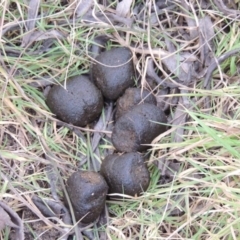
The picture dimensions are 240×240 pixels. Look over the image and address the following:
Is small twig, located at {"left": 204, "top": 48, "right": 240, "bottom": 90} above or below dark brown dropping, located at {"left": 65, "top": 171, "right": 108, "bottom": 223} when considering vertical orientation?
above

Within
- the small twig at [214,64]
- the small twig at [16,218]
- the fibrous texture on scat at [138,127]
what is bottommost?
the small twig at [16,218]

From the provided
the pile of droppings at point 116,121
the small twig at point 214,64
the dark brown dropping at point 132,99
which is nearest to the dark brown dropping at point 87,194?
the pile of droppings at point 116,121

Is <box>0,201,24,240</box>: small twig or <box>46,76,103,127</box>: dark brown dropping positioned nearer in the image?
<box>0,201,24,240</box>: small twig

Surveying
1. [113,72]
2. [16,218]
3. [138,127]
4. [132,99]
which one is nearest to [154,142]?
[138,127]

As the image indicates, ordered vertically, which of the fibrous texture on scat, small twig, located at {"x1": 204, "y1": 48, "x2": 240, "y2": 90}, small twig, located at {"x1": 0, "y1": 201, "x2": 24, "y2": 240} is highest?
small twig, located at {"x1": 204, "y1": 48, "x2": 240, "y2": 90}

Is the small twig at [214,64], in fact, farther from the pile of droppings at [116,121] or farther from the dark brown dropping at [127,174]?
the dark brown dropping at [127,174]

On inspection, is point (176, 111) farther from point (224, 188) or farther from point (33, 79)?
point (33, 79)

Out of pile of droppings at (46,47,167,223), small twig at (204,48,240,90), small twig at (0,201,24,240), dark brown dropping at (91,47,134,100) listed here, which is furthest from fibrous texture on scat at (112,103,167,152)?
small twig at (0,201,24,240)

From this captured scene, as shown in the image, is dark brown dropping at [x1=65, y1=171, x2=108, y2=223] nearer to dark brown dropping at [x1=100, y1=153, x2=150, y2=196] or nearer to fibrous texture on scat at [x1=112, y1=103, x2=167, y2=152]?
dark brown dropping at [x1=100, y1=153, x2=150, y2=196]
